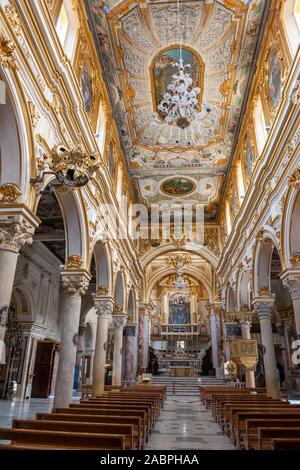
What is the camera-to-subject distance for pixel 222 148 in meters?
16.2

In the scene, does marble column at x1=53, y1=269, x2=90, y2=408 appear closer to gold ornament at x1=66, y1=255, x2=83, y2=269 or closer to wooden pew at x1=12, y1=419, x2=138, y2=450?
gold ornament at x1=66, y1=255, x2=83, y2=269

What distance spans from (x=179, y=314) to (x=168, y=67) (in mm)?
23796

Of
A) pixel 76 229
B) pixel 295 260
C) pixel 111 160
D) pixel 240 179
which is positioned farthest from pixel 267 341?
pixel 111 160

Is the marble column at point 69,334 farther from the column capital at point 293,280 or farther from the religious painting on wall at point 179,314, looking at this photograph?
the religious painting on wall at point 179,314

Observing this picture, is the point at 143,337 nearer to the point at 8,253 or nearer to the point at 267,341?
the point at 267,341

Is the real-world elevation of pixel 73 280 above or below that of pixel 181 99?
below

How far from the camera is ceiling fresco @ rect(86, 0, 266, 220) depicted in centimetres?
1059

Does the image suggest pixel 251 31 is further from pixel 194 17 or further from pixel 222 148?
pixel 222 148

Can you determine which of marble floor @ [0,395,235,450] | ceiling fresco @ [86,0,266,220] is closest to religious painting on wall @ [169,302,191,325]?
ceiling fresco @ [86,0,266,220]

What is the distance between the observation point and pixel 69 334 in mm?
9195

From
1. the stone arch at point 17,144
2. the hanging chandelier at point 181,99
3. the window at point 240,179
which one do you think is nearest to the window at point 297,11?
the hanging chandelier at point 181,99

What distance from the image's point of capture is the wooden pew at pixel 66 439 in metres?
3.16

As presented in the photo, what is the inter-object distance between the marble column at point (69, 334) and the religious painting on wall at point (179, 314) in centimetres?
2302

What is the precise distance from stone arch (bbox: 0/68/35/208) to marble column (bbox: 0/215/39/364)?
18.3 inches
